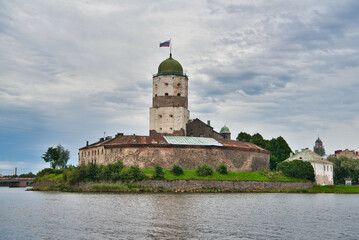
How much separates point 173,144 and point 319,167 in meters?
26.1

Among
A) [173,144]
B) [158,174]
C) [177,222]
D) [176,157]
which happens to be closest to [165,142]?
[173,144]

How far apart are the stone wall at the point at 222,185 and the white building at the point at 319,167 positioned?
5364 millimetres

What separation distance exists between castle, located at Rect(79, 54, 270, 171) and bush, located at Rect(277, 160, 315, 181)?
728 centimetres

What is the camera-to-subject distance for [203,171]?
62.4 meters

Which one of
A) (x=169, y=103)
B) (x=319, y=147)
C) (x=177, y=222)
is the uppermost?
(x=169, y=103)

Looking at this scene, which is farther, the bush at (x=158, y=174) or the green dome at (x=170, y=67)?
the green dome at (x=170, y=67)

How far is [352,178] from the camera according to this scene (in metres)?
80.3

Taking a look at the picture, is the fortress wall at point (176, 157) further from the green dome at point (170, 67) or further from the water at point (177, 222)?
the water at point (177, 222)

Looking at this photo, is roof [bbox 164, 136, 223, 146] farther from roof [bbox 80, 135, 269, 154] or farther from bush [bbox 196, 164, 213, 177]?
bush [bbox 196, 164, 213, 177]

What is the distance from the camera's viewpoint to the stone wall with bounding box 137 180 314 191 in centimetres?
5871

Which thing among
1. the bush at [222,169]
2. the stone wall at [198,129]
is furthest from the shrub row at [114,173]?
the stone wall at [198,129]

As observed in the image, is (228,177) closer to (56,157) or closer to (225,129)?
(225,129)

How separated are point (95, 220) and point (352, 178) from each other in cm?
6520

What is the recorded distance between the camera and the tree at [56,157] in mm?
Answer: 85694
